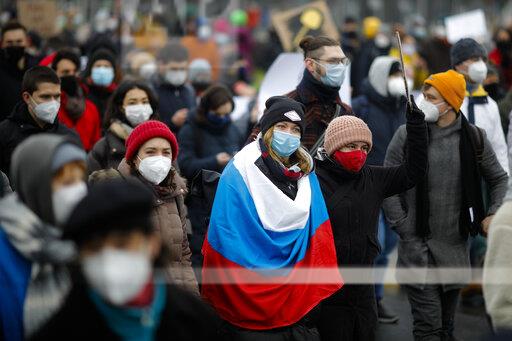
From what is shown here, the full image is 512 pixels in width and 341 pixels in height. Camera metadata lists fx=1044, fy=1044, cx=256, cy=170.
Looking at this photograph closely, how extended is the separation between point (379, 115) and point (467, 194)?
67.0 inches

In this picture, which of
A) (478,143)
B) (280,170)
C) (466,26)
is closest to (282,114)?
(280,170)

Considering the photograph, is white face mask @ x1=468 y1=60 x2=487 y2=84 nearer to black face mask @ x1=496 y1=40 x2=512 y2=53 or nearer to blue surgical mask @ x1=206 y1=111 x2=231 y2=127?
blue surgical mask @ x1=206 y1=111 x2=231 y2=127

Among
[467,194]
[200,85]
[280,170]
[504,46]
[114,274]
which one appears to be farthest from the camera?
[504,46]

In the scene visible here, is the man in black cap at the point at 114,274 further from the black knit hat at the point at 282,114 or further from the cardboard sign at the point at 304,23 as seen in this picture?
the cardboard sign at the point at 304,23

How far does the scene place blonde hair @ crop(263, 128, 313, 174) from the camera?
585cm

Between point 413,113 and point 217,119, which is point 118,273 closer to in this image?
point 413,113

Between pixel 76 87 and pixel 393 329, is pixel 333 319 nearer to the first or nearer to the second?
pixel 393 329

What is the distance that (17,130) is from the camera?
6883 mm

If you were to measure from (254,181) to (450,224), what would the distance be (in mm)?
1675

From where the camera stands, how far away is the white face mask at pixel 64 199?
4039mm

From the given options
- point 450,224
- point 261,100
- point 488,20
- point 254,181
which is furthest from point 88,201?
point 488,20

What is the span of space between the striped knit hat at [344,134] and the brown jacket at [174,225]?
91 cm

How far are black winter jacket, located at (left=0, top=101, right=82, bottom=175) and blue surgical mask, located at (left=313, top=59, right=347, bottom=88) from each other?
5.52 ft

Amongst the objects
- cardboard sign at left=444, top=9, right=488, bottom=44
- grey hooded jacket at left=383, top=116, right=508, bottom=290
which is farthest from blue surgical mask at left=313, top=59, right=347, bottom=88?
cardboard sign at left=444, top=9, right=488, bottom=44
